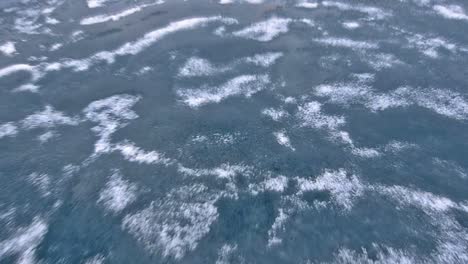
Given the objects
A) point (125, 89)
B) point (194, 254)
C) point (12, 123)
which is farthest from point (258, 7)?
point (194, 254)

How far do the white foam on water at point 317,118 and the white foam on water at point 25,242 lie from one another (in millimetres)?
2172

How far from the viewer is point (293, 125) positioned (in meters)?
3.34

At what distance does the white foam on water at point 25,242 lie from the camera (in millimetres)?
2445

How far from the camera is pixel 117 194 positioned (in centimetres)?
282

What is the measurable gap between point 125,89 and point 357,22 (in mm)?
2814

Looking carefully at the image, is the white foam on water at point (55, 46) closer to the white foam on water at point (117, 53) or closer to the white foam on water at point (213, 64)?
the white foam on water at point (117, 53)

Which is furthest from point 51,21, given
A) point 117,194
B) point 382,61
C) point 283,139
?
point 382,61

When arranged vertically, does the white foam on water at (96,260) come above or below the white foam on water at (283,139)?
below

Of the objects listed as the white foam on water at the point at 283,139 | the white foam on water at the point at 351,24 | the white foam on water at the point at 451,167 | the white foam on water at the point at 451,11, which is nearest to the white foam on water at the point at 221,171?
the white foam on water at the point at 283,139

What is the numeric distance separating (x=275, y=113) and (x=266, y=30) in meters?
1.44

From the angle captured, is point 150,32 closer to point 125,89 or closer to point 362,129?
point 125,89

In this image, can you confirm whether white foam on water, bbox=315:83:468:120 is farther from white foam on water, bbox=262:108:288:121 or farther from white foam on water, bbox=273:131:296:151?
white foam on water, bbox=273:131:296:151

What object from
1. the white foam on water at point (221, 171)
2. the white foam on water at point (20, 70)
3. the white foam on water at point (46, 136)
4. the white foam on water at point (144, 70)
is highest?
the white foam on water at point (20, 70)

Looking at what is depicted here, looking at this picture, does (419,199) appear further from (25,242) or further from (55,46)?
(55,46)
